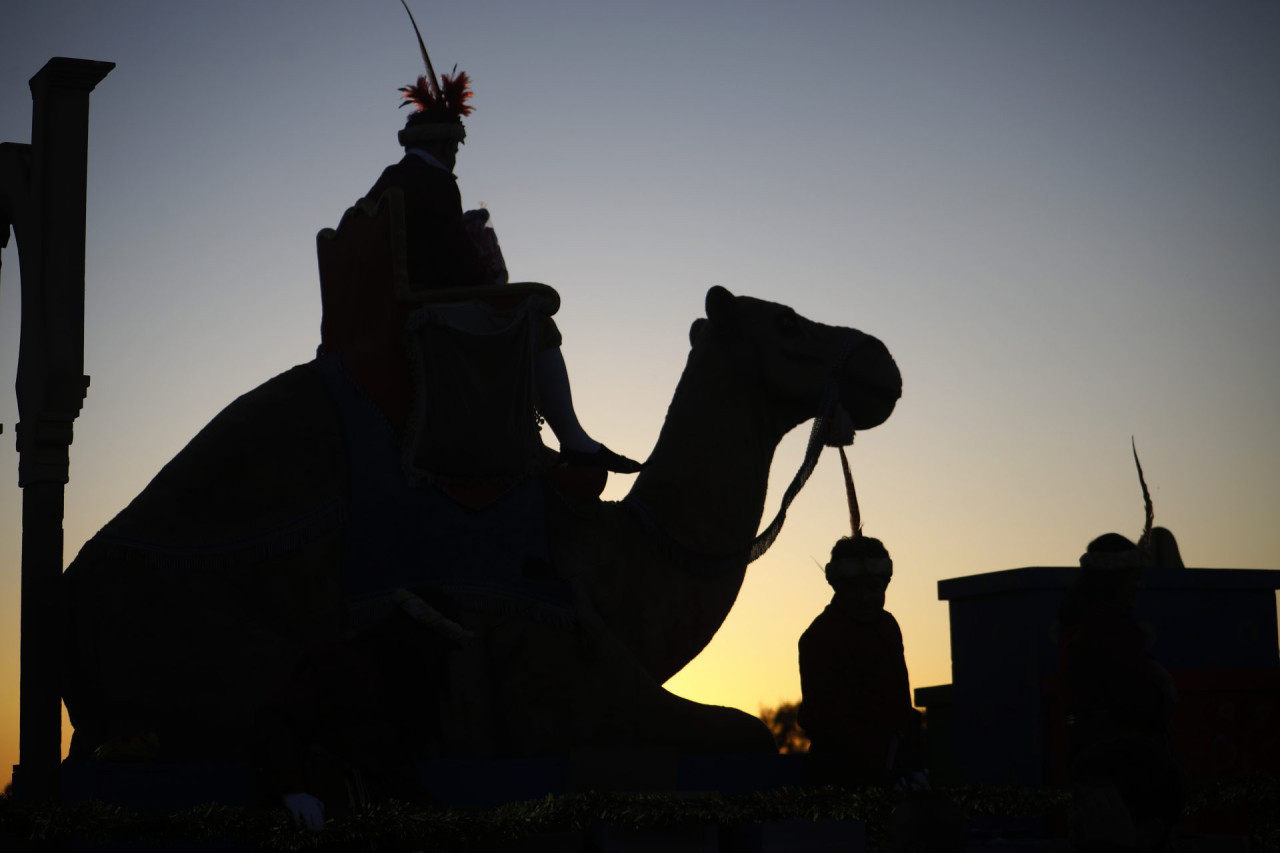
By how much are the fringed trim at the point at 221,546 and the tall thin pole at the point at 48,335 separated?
15.1 inches

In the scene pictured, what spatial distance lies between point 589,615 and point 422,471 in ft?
3.79

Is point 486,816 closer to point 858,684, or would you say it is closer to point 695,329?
point 858,684

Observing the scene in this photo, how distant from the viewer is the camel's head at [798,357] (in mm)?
10117

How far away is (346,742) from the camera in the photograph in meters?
7.05

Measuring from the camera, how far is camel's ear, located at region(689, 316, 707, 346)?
33.8 feet

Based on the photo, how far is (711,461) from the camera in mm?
9969

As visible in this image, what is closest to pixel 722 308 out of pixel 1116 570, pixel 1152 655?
pixel 1116 570

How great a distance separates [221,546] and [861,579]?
10.8 feet

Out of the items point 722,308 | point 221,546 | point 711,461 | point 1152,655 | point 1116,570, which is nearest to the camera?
point 1116,570

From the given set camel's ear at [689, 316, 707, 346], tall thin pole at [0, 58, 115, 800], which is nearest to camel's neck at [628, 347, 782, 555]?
camel's ear at [689, 316, 707, 346]

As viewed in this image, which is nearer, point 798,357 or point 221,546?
point 221,546

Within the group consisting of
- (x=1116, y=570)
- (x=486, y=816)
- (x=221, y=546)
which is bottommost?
(x=486, y=816)

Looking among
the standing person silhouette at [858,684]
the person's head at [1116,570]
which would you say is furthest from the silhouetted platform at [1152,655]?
the person's head at [1116,570]

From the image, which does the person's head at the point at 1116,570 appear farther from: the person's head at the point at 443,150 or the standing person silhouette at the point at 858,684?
the person's head at the point at 443,150
